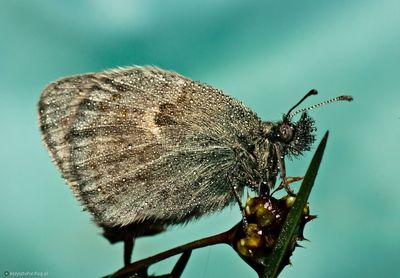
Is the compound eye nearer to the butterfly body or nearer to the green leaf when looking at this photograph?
the butterfly body

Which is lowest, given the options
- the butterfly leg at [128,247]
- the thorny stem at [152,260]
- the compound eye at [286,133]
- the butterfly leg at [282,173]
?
the thorny stem at [152,260]

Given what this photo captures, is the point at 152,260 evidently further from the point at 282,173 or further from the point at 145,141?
the point at 145,141

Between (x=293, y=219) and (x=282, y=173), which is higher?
(x=282, y=173)

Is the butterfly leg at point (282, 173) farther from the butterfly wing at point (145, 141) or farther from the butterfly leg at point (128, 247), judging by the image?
the butterfly leg at point (128, 247)

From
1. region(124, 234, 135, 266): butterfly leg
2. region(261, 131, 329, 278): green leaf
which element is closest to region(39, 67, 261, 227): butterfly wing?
region(124, 234, 135, 266): butterfly leg

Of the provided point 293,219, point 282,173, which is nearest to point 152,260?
point 293,219

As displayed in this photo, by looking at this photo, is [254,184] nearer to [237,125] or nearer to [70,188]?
[237,125]

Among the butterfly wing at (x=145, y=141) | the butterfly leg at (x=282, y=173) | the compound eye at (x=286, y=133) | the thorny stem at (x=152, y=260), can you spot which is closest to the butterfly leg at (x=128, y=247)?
the thorny stem at (x=152, y=260)
